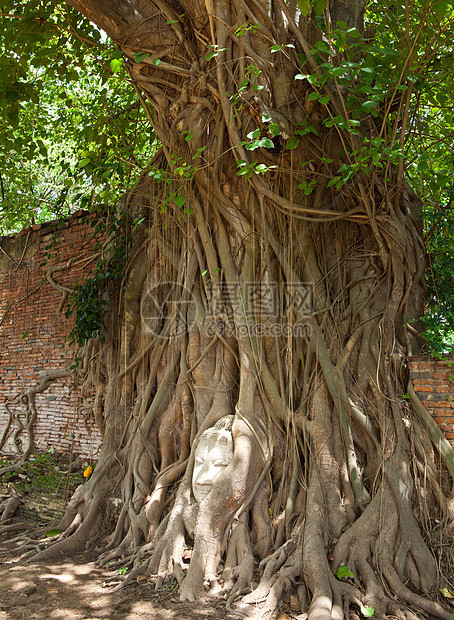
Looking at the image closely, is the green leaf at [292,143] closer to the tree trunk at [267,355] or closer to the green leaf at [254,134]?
the tree trunk at [267,355]

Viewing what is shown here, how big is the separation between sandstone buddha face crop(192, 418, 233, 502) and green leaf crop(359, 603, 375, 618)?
119 centimetres

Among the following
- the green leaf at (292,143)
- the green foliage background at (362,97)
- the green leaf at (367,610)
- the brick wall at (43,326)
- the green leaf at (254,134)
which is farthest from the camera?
the brick wall at (43,326)

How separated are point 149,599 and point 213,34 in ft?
13.6

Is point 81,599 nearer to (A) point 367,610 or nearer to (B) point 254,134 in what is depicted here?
(A) point 367,610

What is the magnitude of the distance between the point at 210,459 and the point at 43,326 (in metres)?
3.84

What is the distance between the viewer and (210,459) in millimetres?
3645

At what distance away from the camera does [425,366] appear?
3.66m

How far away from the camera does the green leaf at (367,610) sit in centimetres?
281

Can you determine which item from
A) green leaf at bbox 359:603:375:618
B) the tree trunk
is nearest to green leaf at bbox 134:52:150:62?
the tree trunk

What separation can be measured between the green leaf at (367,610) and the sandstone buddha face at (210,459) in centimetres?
119

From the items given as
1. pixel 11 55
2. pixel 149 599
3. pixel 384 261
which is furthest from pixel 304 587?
pixel 11 55

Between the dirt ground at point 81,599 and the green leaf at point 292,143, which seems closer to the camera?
the dirt ground at point 81,599

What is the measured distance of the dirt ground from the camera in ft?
9.80

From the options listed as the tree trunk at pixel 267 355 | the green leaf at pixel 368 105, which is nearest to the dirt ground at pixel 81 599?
the tree trunk at pixel 267 355
